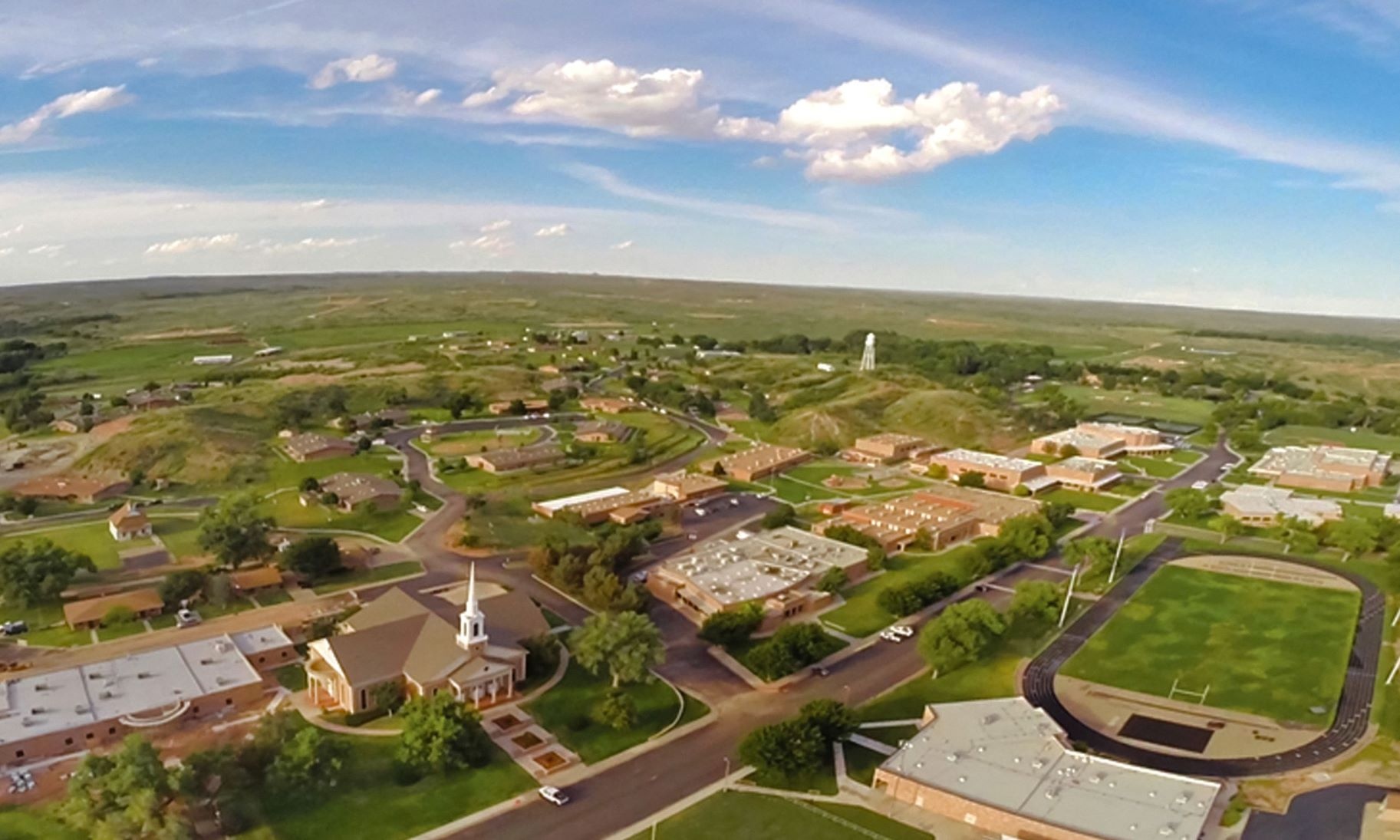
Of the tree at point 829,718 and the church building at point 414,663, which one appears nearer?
the tree at point 829,718

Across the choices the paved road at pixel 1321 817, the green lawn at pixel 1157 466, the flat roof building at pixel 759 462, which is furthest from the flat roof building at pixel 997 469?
the paved road at pixel 1321 817

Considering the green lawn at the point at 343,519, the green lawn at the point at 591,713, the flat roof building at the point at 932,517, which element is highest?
the flat roof building at the point at 932,517

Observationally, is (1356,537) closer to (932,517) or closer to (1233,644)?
(1233,644)

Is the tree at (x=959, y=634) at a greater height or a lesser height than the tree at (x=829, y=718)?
greater

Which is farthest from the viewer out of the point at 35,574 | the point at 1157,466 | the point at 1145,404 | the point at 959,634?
the point at 1145,404

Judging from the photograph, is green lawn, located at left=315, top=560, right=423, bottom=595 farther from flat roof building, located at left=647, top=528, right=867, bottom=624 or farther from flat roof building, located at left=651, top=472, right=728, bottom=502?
flat roof building, located at left=651, top=472, right=728, bottom=502

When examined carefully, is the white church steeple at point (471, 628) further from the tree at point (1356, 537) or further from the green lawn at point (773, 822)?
the tree at point (1356, 537)

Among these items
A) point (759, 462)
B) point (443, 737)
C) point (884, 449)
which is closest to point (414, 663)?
point (443, 737)

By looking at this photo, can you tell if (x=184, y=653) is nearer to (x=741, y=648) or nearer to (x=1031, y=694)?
(x=741, y=648)
